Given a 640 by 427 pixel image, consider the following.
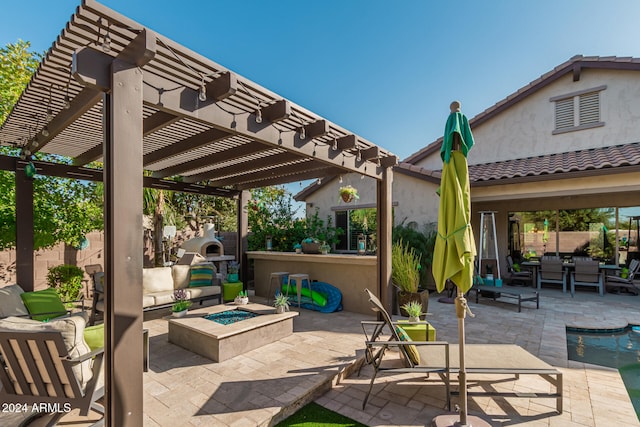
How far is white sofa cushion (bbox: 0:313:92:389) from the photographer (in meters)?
2.75

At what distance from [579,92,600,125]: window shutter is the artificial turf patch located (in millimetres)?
11706

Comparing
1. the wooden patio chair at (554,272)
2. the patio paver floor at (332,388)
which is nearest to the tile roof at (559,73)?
the wooden patio chair at (554,272)

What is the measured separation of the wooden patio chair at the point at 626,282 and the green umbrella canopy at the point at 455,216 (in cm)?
927

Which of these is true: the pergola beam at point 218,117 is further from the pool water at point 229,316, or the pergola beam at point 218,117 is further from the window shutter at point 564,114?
the window shutter at point 564,114

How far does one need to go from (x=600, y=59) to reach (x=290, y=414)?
12878 millimetres

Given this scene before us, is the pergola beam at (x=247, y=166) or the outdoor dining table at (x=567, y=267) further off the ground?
the pergola beam at (x=247, y=166)

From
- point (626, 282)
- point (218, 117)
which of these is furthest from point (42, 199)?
point (626, 282)

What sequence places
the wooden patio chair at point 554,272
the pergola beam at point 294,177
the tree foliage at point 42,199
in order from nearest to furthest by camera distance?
the tree foliage at point 42,199 → the pergola beam at point 294,177 → the wooden patio chair at point 554,272

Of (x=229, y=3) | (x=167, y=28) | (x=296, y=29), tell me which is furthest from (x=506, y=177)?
(x=167, y=28)

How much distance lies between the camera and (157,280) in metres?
7.20

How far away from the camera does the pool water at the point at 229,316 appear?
5.13 m

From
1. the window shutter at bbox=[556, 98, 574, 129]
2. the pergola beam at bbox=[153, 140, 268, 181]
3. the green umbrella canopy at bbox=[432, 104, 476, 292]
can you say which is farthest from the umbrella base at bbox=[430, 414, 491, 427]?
the window shutter at bbox=[556, 98, 574, 129]

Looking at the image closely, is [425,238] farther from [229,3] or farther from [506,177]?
[229,3]

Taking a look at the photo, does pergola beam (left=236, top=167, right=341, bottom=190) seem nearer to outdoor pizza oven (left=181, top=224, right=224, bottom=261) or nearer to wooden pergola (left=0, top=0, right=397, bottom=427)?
wooden pergola (left=0, top=0, right=397, bottom=427)
